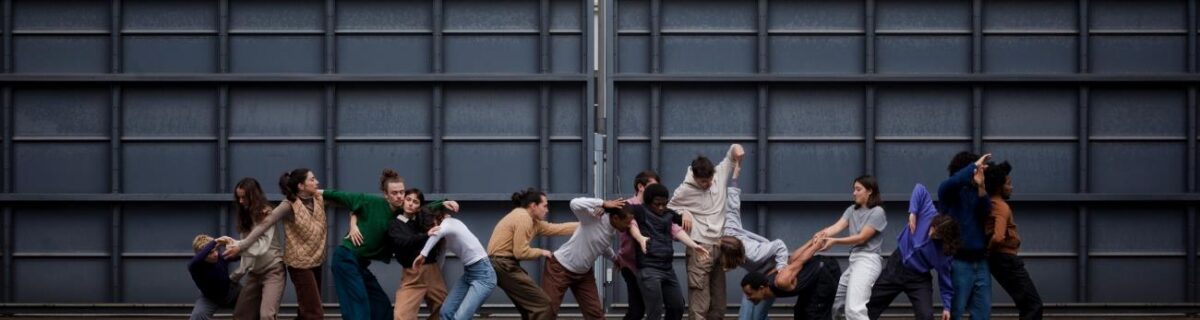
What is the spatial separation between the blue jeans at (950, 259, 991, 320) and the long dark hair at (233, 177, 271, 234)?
6072mm

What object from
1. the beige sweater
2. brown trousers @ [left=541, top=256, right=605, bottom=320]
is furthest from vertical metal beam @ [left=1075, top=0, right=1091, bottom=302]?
brown trousers @ [left=541, top=256, right=605, bottom=320]

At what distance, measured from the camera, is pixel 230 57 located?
56.0ft

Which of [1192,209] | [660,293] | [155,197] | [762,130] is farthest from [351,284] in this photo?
[1192,209]

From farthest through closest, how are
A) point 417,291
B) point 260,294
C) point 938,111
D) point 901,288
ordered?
1. point 938,111
2. point 417,291
3. point 260,294
4. point 901,288

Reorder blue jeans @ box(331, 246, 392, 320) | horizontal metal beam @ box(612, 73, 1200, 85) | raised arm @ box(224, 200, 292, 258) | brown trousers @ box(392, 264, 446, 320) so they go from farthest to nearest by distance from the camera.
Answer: horizontal metal beam @ box(612, 73, 1200, 85) < brown trousers @ box(392, 264, 446, 320) < blue jeans @ box(331, 246, 392, 320) < raised arm @ box(224, 200, 292, 258)

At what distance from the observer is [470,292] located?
533 inches

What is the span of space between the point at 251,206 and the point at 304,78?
3.86 metres

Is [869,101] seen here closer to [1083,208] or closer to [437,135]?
[1083,208]

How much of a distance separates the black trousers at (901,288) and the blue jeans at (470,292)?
132 inches

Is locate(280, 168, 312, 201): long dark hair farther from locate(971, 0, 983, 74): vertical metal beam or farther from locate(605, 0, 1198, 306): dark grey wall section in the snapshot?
locate(971, 0, 983, 74): vertical metal beam

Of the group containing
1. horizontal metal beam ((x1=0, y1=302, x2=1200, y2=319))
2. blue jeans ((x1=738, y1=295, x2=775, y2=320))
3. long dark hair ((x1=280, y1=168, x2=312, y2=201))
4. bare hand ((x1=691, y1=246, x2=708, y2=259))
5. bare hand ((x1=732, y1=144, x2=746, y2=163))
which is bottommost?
horizontal metal beam ((x1=0, y1=302, x2=1200, y2=319))

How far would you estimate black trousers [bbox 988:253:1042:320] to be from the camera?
542 inches

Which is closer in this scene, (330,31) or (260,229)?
(260,229)

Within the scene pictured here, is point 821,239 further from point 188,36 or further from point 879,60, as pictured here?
point 188,36
